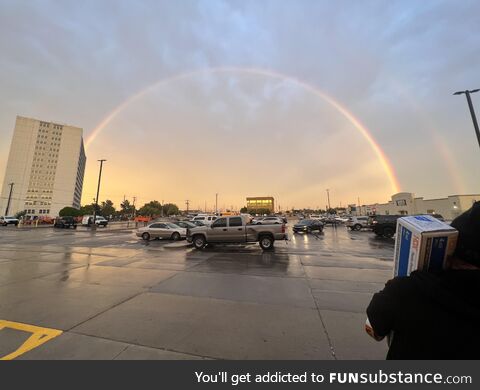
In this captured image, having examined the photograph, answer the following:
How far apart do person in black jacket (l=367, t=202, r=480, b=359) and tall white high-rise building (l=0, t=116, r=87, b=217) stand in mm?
157669

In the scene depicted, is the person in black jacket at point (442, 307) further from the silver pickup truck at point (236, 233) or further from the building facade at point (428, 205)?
the building facade at point (428, 205)

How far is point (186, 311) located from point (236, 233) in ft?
30.9

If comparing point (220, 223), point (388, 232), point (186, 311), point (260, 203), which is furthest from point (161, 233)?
point (260, 203)

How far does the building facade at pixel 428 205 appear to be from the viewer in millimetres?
45219

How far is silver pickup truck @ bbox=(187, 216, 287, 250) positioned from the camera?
1385 cm

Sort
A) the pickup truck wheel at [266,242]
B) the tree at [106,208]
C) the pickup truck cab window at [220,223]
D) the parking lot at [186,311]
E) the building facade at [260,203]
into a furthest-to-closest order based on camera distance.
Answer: the building facade at [260,203]
the tree at [106,208]
the pickup truck cab window at [220,223]
the pickup truck wheel at [266,242]
the parking lot at [186,311]

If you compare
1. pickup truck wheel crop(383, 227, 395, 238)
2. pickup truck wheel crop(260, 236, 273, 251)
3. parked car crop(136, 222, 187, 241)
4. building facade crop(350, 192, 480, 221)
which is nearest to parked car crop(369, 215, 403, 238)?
pickup truck wheel crop(383, 227, 395, 238)

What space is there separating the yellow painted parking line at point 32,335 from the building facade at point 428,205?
50.4m

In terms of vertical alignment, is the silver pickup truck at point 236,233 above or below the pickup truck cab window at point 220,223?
below

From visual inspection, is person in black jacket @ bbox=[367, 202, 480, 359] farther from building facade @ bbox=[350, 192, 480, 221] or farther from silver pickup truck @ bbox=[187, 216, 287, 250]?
building facade @ bbox=[350, 192, 480, 221]

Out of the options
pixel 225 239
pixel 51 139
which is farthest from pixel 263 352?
pixel 51 139

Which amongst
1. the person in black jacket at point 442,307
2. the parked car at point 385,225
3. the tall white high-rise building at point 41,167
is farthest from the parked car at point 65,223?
the tall white high-rise building at point 41,167
